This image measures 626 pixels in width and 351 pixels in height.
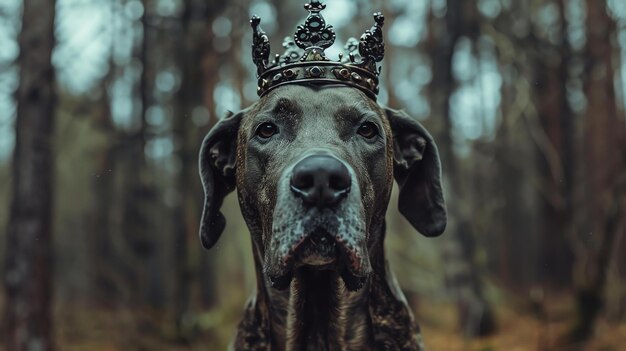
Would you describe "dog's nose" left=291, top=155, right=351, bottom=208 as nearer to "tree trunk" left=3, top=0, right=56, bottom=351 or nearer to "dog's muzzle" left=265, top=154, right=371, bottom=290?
"dog's muzzle" left=265, top=154, right=371, bottom=290

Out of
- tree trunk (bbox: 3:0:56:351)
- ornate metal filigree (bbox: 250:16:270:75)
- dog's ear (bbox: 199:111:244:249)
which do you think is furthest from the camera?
tree trunk (bbox: 3:0:56:351)

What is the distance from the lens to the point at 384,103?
8258 mm

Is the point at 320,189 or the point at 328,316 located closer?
the point at 320,189

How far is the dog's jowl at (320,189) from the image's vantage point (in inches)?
104

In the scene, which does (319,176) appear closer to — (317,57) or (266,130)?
(266,130)

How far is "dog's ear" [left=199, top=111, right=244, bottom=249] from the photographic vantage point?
3.57 meters

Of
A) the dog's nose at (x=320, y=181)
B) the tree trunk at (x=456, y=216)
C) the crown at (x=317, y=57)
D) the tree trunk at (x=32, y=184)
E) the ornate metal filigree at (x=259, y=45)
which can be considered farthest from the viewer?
the tree trunk at (x=456, y=216)

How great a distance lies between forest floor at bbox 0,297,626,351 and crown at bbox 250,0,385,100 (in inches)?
350

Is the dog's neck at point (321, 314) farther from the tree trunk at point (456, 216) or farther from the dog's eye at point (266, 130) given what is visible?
the tree trunk at point (456, 216)

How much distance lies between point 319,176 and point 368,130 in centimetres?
71

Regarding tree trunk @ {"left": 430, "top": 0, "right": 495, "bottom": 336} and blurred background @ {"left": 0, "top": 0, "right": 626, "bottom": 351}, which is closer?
blurred background @ {"left": 0, "top": 0, "right": 626, "bottom": 351}

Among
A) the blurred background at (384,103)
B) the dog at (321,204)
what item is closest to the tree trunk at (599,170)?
the blurred background at (384,103)

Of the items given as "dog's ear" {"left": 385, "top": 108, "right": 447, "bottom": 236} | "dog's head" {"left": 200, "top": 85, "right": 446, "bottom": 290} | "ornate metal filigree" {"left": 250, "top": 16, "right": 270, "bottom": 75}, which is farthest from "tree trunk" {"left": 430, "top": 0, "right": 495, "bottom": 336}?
"ornate metal filigree" {"left": 250, "top": 16, "right": 270, "bottom": 75}

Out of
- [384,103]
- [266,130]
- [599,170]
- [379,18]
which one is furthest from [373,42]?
[599,170]
